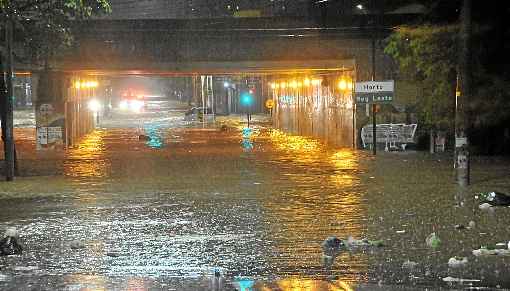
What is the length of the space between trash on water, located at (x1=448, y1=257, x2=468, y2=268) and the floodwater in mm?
145

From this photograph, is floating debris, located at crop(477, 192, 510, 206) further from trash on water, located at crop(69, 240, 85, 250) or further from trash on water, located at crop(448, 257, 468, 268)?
trash on water, located at crop(69, 240, 85, 250)

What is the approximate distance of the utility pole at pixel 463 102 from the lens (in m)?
18.9

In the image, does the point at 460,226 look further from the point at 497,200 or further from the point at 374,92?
the point at 374,92

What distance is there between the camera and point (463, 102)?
19.1 metres

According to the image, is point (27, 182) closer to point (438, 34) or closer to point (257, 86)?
point (438, 34)

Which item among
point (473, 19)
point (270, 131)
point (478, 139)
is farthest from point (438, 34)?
point (270, 131)

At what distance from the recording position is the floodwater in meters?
9.98

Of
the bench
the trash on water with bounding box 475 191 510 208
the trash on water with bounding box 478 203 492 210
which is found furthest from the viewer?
the bench

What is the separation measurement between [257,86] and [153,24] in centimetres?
4714

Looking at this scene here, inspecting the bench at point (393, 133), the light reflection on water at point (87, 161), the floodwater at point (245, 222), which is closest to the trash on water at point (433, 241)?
the floodwater at point (245, 222)

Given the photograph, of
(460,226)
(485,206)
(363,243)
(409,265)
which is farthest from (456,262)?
(485,206)

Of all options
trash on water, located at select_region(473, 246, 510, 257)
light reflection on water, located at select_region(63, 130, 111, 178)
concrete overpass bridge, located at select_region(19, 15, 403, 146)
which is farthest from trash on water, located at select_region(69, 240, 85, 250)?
concrete overpass bridge, located at select_region(19, 15, 403, 146)

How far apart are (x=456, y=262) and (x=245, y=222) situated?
4.41 meters

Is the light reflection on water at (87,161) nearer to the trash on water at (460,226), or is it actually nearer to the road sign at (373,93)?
the road sign at (373,93)
